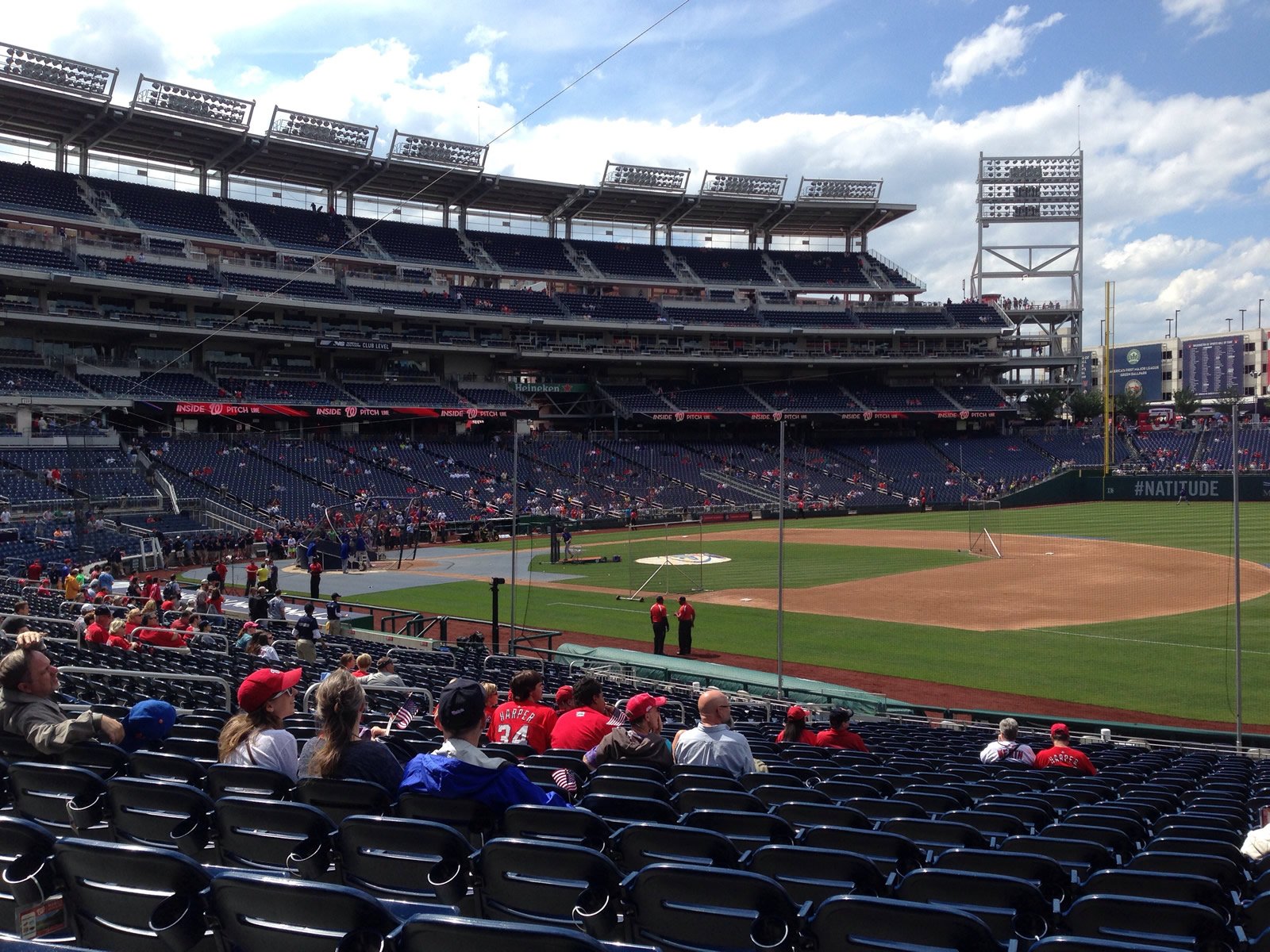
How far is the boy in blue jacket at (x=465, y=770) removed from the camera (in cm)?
431

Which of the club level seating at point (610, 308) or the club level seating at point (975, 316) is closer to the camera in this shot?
the club level seating at point (610, 308)

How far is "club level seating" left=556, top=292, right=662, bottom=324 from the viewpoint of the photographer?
7375 centimetres

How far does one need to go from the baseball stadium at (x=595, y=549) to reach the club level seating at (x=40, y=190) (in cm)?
58

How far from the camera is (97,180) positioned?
59.1 metres

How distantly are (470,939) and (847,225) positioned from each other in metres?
88.6

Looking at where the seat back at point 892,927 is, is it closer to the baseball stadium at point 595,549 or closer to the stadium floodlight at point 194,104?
the baseball stadium at point 595,549

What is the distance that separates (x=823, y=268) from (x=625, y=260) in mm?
18367

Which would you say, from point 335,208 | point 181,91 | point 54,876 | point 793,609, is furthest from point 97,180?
point 54,876

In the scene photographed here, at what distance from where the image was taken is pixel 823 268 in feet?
282

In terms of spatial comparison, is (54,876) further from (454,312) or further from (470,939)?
(454,312)

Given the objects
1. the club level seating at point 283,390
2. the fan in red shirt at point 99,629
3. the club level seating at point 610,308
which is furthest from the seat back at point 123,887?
the club level seating at point 610,308

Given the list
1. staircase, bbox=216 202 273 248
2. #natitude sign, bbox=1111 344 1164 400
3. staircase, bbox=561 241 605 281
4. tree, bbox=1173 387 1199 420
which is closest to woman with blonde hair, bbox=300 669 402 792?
staircase, bbox=216 202 273 248

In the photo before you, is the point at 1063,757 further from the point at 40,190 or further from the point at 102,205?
the point at 102,205

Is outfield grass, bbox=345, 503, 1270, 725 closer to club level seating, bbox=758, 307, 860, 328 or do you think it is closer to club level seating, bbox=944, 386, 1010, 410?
club level seating, bbox=944, 386, 1010, 410
